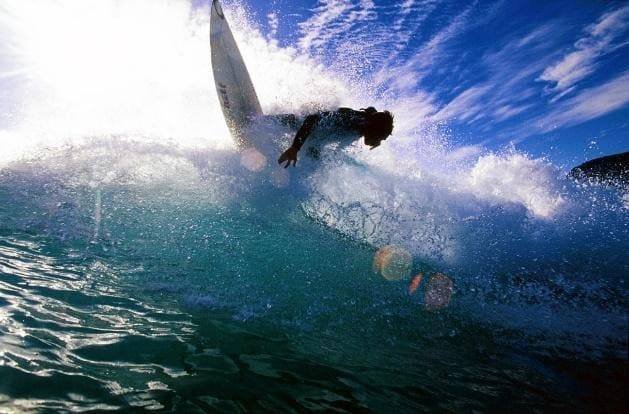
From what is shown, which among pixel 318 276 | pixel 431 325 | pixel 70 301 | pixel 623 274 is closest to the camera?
pixel 70 301

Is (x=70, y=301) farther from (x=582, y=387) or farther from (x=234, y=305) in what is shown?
(x=582, y=387)

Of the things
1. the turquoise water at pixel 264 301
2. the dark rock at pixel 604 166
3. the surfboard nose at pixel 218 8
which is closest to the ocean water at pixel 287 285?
the turquoise water at pixel 264 301

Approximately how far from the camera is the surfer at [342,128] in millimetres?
5879

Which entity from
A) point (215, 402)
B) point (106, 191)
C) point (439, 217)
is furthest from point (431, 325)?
point (106, 191)

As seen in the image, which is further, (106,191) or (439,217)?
(439,217)

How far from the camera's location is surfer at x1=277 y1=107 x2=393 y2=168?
5879 mm

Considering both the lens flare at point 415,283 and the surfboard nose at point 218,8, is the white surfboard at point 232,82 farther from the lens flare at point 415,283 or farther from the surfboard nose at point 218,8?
the lens flare at point 415,283

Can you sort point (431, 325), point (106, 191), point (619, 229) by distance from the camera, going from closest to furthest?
1. point (431, 325)
2. point (106, 191)
3. point (619, 229)

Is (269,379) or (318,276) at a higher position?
(318,276)

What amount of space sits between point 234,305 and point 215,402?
1958 mm

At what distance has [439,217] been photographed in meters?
8.40

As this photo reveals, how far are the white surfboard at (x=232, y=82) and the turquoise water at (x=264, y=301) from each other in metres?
1.07

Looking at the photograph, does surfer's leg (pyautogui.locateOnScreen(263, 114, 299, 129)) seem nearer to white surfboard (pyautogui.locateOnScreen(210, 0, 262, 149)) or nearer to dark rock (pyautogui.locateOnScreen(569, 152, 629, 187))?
white surfboard (pyautogui.locateOnScreen(210, 0, 262, 149))

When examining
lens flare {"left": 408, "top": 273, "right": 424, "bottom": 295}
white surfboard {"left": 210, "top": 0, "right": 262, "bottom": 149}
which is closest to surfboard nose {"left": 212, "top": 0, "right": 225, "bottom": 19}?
white surfboard {"left": 210, "top": 0, "right": 262, "bottom": 149}
